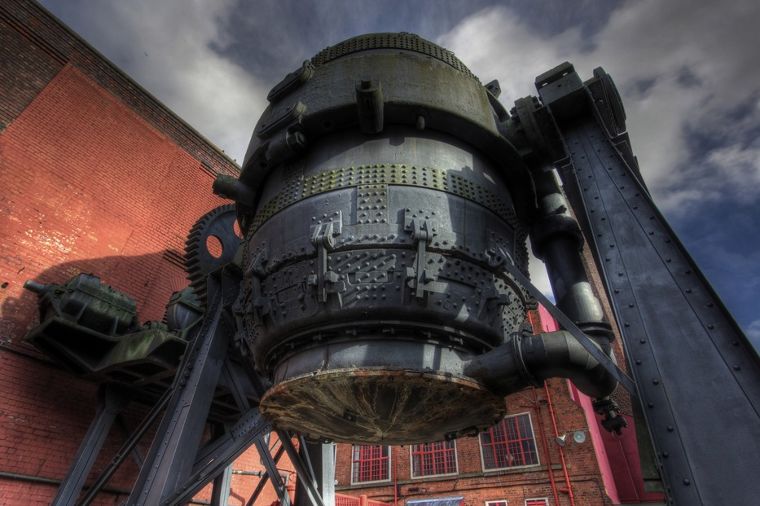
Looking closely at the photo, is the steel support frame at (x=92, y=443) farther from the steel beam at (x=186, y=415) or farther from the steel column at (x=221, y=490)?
the steel beam at (x=186, y=415)

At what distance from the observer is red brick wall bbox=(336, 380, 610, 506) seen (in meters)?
13.5

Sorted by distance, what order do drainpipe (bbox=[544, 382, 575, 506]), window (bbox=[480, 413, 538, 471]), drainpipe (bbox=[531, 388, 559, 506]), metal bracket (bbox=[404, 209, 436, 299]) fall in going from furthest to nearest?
window (bbox=[480, 413, 538, 471])
drainpipe (bbox=[531, 388, 559, 506])
drainpipe (bbox=[544, 382, 575, 506])
metal bracket (bbox=[404, 209, 436, 299])

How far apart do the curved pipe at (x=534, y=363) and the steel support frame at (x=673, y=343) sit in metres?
0.46

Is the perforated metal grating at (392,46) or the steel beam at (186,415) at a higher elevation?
the perforated metal grating at (392,46)

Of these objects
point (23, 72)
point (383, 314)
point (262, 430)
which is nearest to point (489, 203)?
point (383, 314)

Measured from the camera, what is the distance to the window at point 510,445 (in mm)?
15141

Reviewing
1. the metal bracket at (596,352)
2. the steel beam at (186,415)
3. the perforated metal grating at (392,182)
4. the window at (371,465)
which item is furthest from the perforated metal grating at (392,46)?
the window at (371,465)

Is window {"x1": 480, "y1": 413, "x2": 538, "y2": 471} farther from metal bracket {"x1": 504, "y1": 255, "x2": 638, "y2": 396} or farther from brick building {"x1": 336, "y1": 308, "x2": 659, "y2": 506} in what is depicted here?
metal bracket {"x1": 504, "y1": 255, "x2": 638, "y2": 396}

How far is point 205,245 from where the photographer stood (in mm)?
6473

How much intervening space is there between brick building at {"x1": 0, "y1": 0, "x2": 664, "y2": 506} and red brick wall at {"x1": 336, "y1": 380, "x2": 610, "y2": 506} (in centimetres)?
6

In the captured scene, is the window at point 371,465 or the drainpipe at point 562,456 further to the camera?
the window at point 371,465

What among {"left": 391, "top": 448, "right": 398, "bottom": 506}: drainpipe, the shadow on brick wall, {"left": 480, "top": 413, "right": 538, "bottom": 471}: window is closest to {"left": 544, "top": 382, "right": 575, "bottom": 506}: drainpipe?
{"left": 480, "top": 413, "right": 538, "bottom": 471}: window

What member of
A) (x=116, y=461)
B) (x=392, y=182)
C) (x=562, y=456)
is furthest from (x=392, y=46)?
(x=562, y=456)

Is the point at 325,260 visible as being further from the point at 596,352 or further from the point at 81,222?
the point at 81,222
